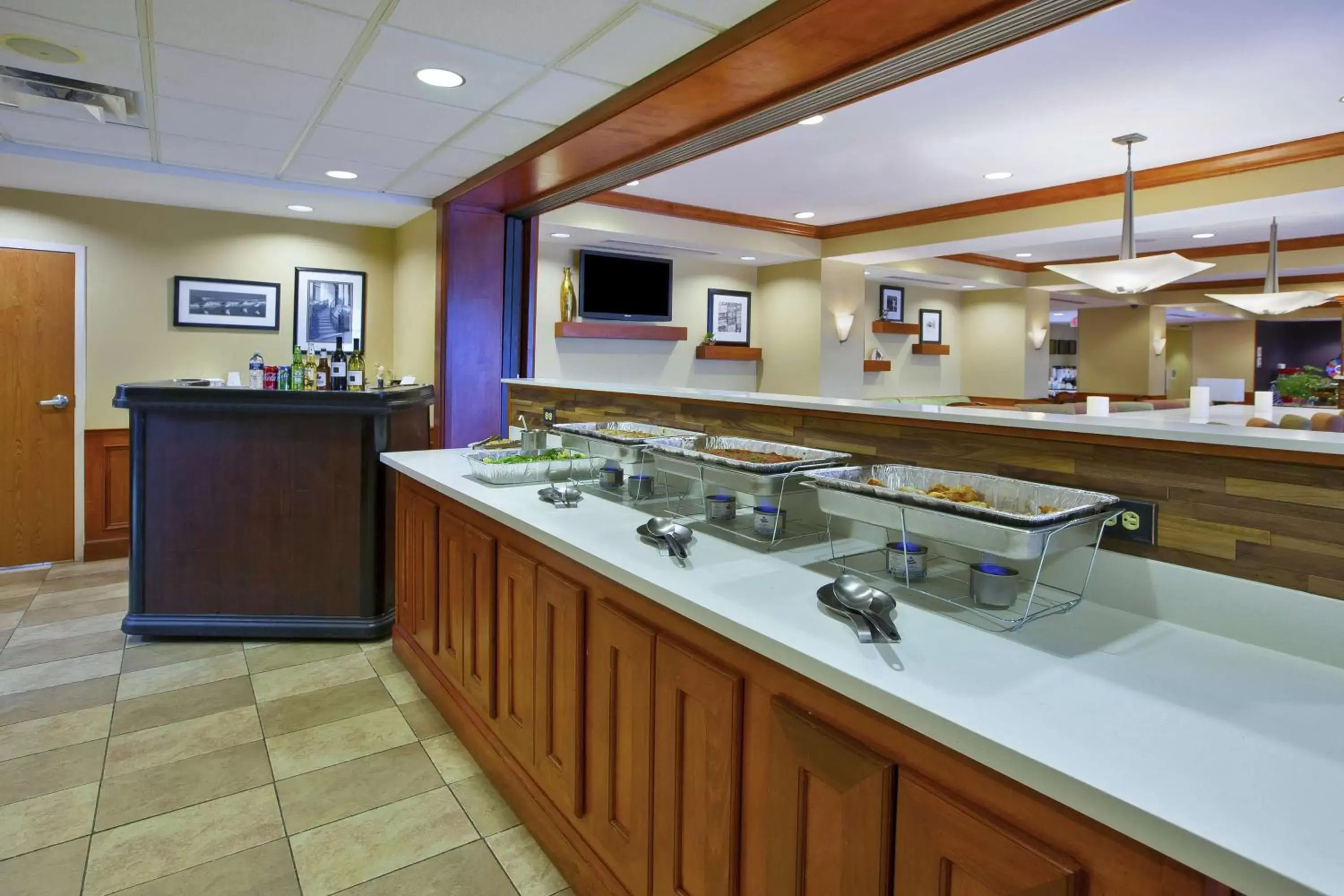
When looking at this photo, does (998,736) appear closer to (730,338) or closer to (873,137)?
(873,137)

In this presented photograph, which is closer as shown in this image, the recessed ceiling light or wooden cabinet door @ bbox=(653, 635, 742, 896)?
wooden cabinet door @ bbox=(653, 635, 742, 896)

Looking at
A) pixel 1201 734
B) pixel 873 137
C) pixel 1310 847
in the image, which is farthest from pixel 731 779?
pixel 873 137

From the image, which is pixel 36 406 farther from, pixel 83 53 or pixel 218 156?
pixel 83 53

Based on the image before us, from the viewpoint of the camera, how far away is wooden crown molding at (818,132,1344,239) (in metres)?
4.34

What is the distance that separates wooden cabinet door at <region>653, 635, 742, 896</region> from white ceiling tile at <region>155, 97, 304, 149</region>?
3.31 m

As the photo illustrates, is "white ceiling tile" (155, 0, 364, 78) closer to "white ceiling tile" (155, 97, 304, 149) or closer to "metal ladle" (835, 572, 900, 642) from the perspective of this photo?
"white ceiling tile" (155, 97, 304, 149)

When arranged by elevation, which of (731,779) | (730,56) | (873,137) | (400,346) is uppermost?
(873,137)

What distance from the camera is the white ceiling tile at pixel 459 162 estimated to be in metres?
3.96

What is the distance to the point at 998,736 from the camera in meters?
0.89

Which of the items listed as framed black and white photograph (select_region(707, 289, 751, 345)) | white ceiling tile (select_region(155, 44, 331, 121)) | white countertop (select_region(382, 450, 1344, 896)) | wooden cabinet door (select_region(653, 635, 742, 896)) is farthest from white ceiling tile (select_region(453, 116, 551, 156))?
framed black and white photograph (select_region(707, 289, 751, 345))

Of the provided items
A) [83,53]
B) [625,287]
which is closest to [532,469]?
[83,53]

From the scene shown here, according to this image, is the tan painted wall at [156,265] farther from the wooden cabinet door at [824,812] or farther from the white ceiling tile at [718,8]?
the wooden cabinet door at [824,812]

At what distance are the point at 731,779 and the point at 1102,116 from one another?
396 cm

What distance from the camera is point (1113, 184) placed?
511cm
